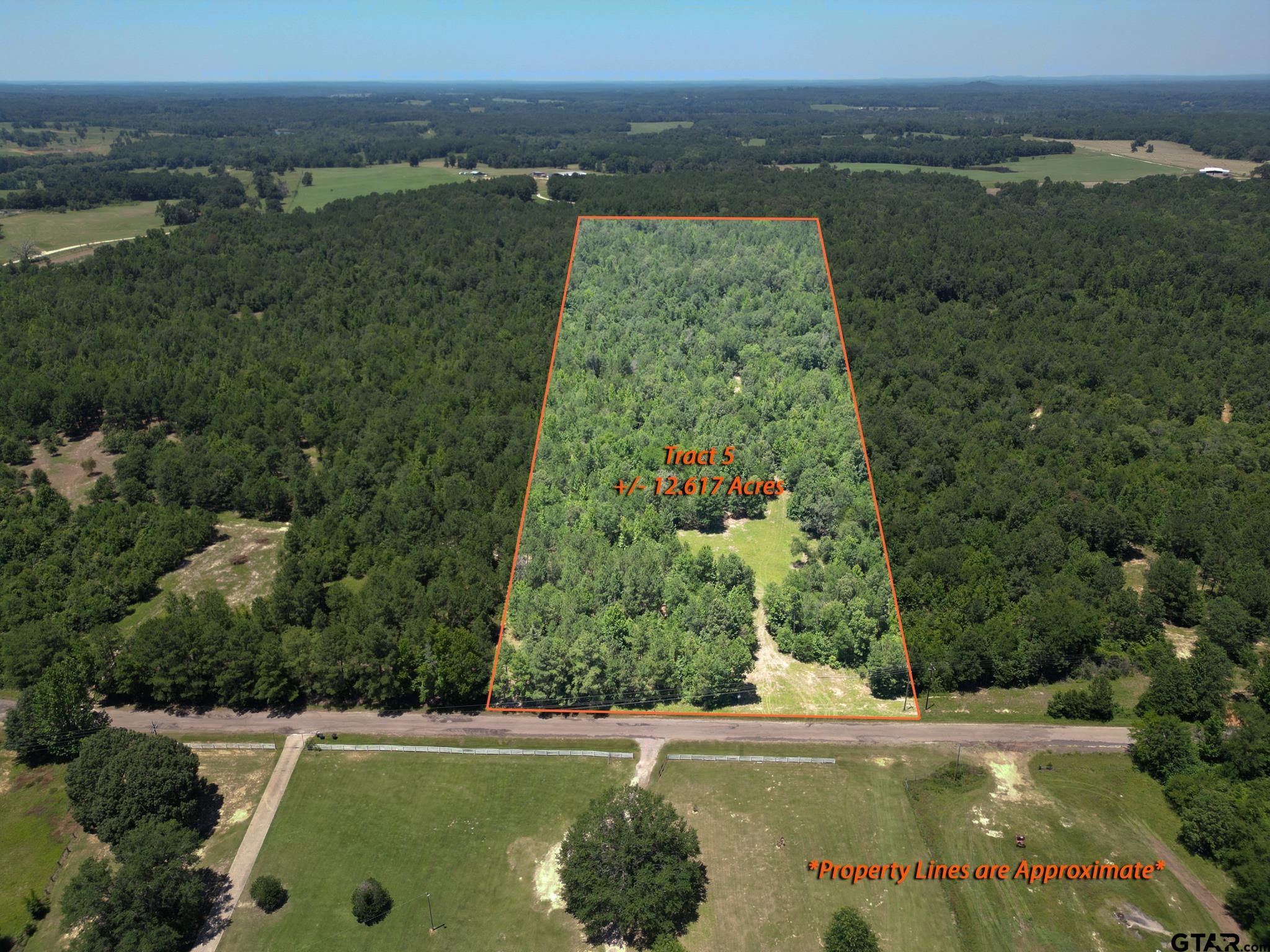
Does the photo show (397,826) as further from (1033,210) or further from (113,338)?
(1033,210)

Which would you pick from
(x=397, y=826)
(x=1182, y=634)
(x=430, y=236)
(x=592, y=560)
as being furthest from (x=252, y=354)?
(x=1182, y=634)

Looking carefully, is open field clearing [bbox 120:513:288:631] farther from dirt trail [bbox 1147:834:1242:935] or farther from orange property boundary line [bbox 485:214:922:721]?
dirt trail [bbox 1147:834:1242:935]

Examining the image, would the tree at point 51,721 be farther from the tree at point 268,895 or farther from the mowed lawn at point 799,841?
the mowed lawn at point 799,841

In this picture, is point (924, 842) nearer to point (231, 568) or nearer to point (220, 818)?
point (220, 818)

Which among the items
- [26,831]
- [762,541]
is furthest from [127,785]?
[762,541]

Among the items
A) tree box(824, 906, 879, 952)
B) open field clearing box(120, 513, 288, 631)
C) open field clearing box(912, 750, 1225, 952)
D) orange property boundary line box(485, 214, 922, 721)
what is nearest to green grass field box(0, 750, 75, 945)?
open field clearing box(120, 513, 288, 631)
